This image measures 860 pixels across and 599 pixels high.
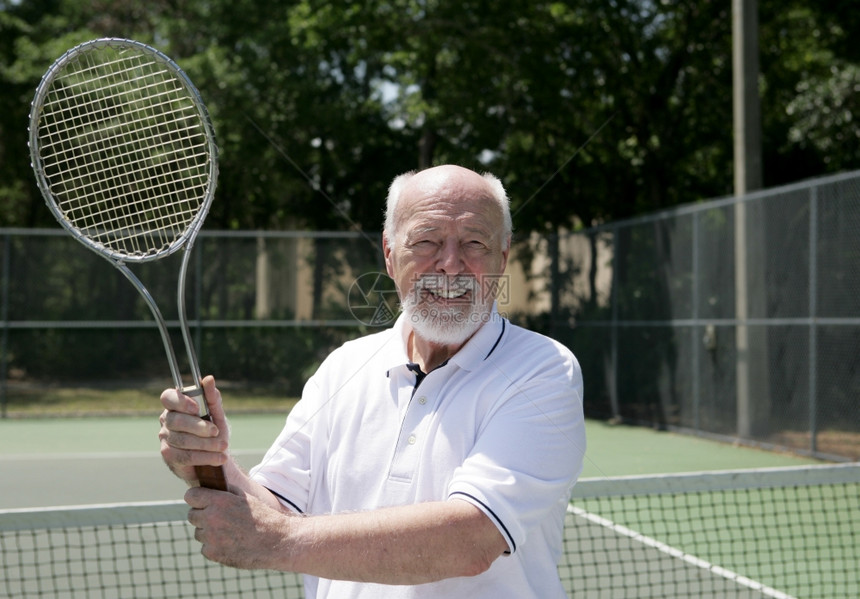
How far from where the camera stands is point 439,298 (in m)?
2.31

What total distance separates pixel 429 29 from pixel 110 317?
685 centimetres

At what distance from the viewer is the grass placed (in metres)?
14.2

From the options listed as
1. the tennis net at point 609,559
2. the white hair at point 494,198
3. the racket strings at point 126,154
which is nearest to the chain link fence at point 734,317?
the tennis net at point 609,559

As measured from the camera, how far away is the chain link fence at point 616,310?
9.78 m

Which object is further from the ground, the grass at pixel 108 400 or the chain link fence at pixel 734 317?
the chain link fence at pixel 734 317

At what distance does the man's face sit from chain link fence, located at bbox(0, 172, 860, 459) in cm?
766

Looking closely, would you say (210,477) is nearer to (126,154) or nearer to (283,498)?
(283,498)

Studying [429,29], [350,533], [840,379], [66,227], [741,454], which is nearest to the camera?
[350,533]

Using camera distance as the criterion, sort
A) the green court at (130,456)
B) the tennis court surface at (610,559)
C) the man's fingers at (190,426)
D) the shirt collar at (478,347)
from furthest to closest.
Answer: the green court at (130,456)
the tennis court surface at (610,559)
the shirt collar at (478,347)
the man's fingers at (190,426)

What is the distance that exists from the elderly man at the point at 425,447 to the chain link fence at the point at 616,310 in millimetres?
7661

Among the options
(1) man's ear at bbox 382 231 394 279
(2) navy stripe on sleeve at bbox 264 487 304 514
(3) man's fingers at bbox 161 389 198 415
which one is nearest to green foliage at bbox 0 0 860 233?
(1) man's ear at bbox 382 231 394 279

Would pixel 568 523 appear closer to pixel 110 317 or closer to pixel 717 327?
pixel 717 327

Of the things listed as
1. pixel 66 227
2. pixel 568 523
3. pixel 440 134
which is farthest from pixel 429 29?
pixel 66 227

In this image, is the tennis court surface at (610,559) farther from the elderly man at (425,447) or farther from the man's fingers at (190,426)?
the man's fingers at (190,426)
